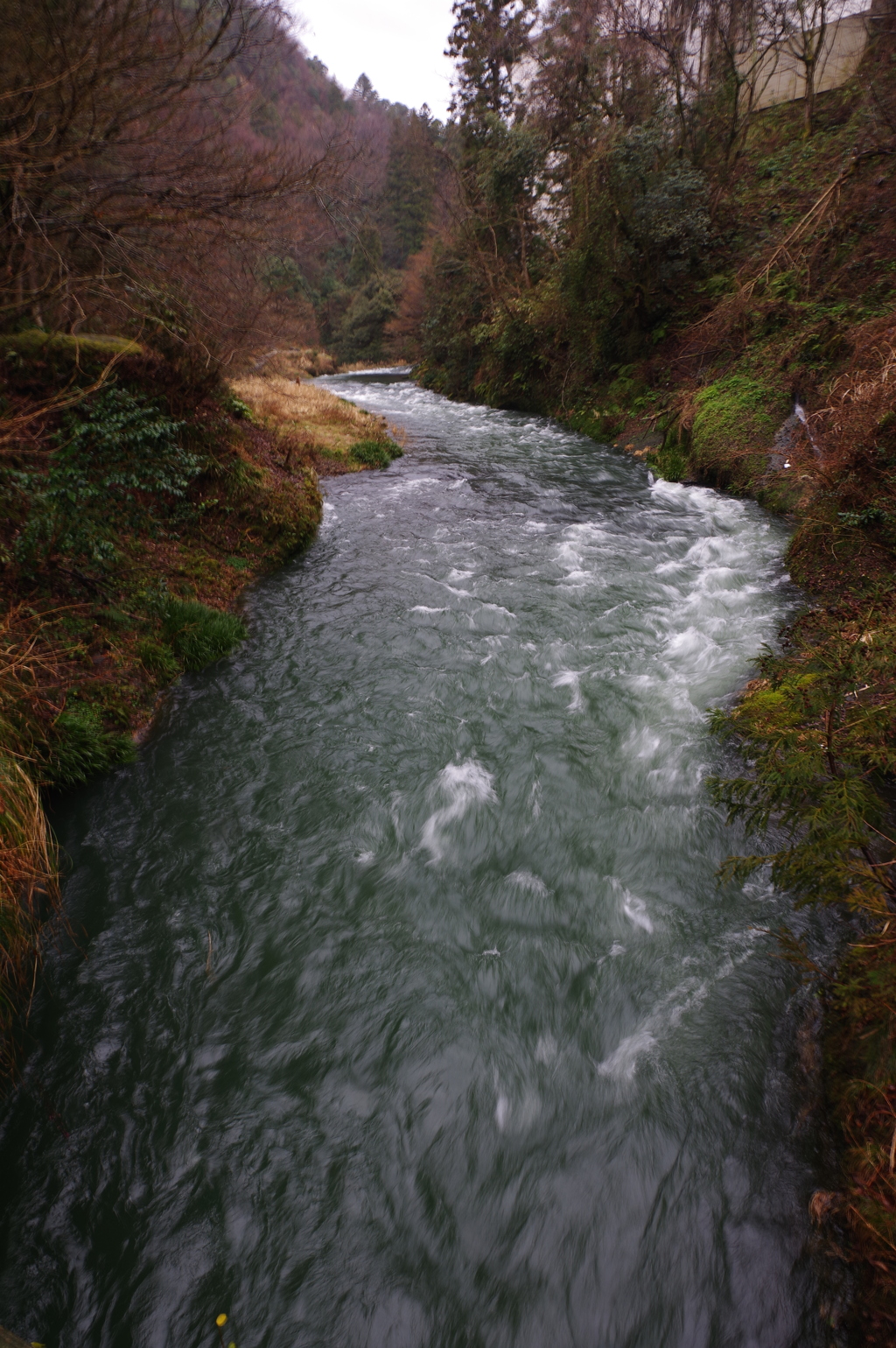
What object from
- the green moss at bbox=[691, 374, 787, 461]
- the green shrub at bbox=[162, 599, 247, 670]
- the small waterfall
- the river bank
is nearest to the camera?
the river bank

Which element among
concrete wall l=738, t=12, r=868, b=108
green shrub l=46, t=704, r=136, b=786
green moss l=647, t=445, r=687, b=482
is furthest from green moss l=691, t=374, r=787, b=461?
green shrub l=46, t=704, r=136, b=786

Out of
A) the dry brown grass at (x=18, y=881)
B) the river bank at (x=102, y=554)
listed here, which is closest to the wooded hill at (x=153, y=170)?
the river bank at (x=102, y=554)

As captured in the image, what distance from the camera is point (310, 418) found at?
15969 millimetres

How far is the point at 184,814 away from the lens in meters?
4.79

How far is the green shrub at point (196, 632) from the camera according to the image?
6469 millimetres

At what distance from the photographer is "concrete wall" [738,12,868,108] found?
15523 millimetres

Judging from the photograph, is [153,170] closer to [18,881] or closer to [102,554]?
[102,554]

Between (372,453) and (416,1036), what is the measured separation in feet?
43.4

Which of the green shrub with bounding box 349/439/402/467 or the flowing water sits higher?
the green shrub with bounding box 349/439/402/467

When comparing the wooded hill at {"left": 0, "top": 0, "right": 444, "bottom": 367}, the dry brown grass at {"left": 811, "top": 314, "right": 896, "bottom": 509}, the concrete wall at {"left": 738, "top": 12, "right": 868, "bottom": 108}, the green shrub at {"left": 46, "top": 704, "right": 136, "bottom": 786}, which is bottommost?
the green shrub at {"left": 46, "top": 704, "right": 136, "bottom": 786}

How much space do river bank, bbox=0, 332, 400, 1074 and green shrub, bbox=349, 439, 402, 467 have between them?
3.90 meters

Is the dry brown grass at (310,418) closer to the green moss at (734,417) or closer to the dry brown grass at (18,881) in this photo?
the green moss at (734,417)

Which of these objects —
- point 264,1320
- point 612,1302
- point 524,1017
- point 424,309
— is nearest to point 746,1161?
point 612,1302

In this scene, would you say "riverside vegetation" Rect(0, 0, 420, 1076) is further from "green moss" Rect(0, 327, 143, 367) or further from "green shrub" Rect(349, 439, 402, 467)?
"green shrub" Rect(349, 439, 402, 467)
